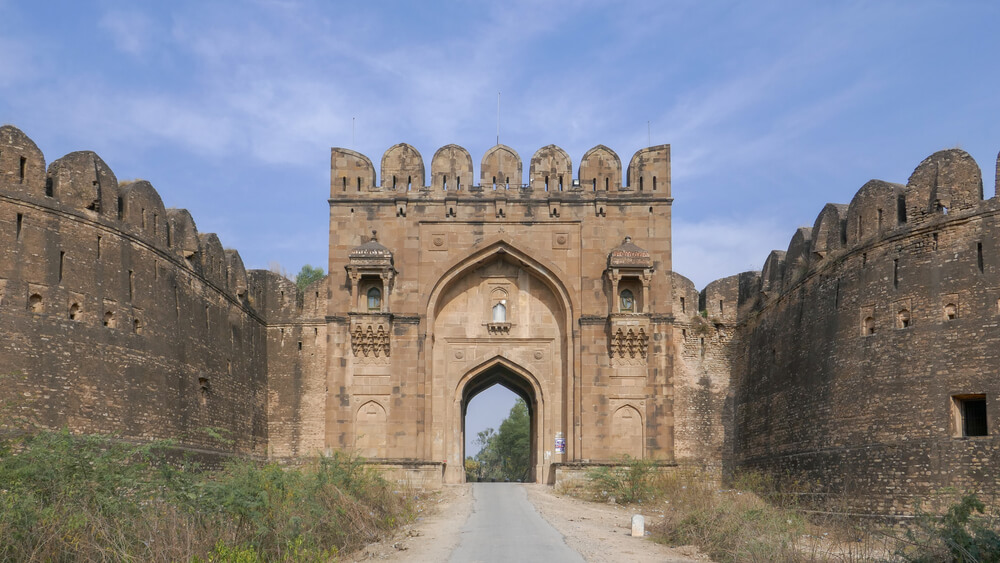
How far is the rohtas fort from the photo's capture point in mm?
18828

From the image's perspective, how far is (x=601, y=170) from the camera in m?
24.6

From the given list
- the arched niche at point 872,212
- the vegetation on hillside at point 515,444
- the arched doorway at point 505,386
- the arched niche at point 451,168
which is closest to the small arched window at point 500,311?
the arched doorway at point 505,386

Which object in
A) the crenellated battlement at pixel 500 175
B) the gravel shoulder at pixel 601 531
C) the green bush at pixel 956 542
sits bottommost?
the gravel shoulder at pixel 601 531

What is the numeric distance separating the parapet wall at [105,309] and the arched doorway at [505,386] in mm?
5532

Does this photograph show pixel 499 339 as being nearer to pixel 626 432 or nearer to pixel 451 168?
pixel 626 432

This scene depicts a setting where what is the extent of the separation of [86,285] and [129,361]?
5.47 feet

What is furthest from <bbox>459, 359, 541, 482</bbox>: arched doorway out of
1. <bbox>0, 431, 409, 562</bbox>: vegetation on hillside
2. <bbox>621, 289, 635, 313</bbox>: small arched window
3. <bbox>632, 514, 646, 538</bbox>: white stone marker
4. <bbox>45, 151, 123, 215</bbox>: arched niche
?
<bbox>0, 431, 409, 562</bbox>: vegetation on hillside

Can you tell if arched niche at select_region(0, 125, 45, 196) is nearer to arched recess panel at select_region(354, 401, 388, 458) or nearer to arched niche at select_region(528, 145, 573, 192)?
arched recess panel at select_region(354, 401, 388, 458)

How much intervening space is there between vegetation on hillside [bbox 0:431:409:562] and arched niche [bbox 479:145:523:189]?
11205 millimetres

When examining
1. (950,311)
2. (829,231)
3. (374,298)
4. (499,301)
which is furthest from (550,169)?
(950,311)

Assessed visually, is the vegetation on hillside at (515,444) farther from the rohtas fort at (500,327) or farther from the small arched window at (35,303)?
the small arched window at (35,303)

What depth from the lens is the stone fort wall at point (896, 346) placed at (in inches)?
634

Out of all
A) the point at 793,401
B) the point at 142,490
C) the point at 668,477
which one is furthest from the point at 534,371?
the point at 142,490

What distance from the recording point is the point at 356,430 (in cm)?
2353
